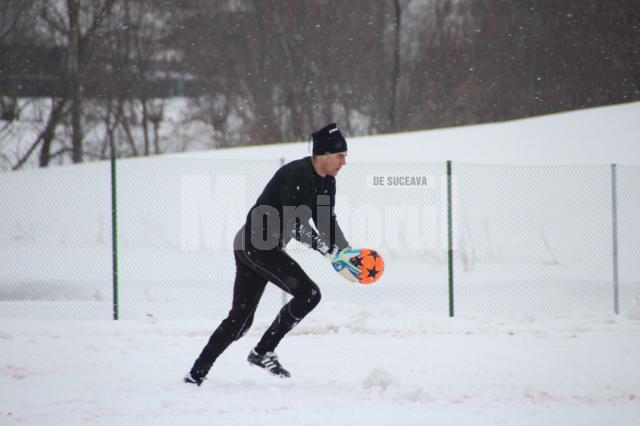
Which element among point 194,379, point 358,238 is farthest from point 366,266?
point 358,238

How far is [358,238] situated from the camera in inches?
509

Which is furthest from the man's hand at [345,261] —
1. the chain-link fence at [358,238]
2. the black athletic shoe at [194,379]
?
the chain-link fence at [358,238]

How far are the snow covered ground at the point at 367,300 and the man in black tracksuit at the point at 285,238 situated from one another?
478mm

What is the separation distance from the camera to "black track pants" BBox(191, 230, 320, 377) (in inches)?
191

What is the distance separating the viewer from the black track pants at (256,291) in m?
4.86

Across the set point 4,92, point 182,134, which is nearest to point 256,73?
point 182,134

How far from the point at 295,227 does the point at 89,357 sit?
2.74 m

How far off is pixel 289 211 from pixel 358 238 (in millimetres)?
8181

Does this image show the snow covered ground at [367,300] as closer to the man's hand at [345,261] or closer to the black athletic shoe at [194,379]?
the black athletic shoe at [194,379]

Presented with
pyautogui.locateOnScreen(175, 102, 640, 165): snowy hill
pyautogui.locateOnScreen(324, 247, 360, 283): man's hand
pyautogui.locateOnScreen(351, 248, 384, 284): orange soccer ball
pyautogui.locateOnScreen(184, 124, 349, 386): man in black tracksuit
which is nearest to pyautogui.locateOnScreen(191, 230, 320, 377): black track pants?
pyautogui.locateOnScreen(184, 124, 349, 386): man in black tracksuit

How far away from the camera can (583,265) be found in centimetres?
1233

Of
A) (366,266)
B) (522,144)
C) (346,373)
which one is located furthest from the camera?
(522,144)

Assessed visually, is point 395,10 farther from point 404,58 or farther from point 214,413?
point 214,413

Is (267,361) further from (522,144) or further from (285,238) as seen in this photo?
(522,144)
